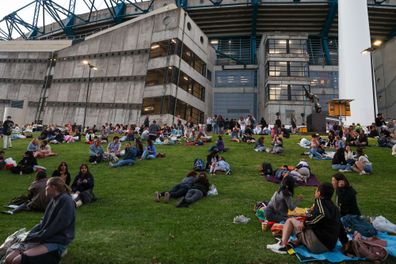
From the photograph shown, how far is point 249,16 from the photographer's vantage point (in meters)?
55.6

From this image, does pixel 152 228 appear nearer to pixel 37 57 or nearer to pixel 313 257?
pixel 313 257

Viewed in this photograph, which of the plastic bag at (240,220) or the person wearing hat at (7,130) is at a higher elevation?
the person wearing hat at (7,130)

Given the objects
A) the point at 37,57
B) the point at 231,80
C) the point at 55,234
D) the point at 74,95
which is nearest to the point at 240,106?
the point at 231,80

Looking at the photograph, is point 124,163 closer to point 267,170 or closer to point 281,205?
point 267,170

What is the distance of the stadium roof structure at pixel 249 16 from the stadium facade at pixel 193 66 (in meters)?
0.21

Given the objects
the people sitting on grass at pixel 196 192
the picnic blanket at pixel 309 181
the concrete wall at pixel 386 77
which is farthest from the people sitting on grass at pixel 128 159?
the concrete wall at pixel 386 77

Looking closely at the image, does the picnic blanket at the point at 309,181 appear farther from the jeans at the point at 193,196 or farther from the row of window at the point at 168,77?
the row of window at the point at 168,77

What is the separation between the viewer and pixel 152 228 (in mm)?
7234

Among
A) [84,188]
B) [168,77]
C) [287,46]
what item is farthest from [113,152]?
→ [287,46]

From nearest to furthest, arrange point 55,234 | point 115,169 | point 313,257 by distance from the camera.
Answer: point 55,234
point 313,257
point 115,169

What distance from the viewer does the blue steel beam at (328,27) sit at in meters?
50.7

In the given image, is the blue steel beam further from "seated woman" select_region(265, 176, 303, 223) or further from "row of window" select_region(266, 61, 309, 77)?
"seated woman" select_region(265, 176, 303, 223)

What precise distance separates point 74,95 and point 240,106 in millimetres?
28733

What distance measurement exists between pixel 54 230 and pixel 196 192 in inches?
225
